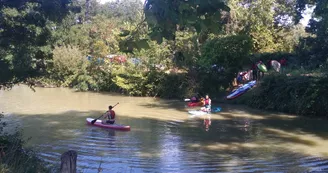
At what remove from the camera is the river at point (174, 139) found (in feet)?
37.4

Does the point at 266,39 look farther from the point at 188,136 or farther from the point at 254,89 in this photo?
the point at 188,136

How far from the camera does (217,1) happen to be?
3.52 metres

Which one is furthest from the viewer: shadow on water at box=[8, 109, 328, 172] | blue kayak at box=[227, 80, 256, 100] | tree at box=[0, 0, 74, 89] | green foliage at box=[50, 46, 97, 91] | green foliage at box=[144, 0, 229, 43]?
green foliage at box=[50, 46, 97, 91]

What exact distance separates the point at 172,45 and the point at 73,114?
37.7ft

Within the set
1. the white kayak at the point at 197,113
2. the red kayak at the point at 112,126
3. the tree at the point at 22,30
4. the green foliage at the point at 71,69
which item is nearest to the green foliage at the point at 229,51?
the white kayak at the point at 197,113

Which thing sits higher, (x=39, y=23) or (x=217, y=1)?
(x=39, y=23)

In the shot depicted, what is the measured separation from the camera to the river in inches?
449

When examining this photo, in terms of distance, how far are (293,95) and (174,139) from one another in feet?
31.2

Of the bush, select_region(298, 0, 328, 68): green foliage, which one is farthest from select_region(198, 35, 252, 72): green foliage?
the bush

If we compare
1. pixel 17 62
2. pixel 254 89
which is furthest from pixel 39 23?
pixel 254 89

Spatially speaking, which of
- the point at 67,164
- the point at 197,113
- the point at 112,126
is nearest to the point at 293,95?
the point at 197,113

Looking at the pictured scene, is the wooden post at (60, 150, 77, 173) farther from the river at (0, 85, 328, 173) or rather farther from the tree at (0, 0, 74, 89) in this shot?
the tree at (0, 0, 74, 89)

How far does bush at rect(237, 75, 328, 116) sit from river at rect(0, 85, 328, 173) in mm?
962

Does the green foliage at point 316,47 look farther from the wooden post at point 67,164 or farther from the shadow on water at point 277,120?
the wooden post at point 67,164
